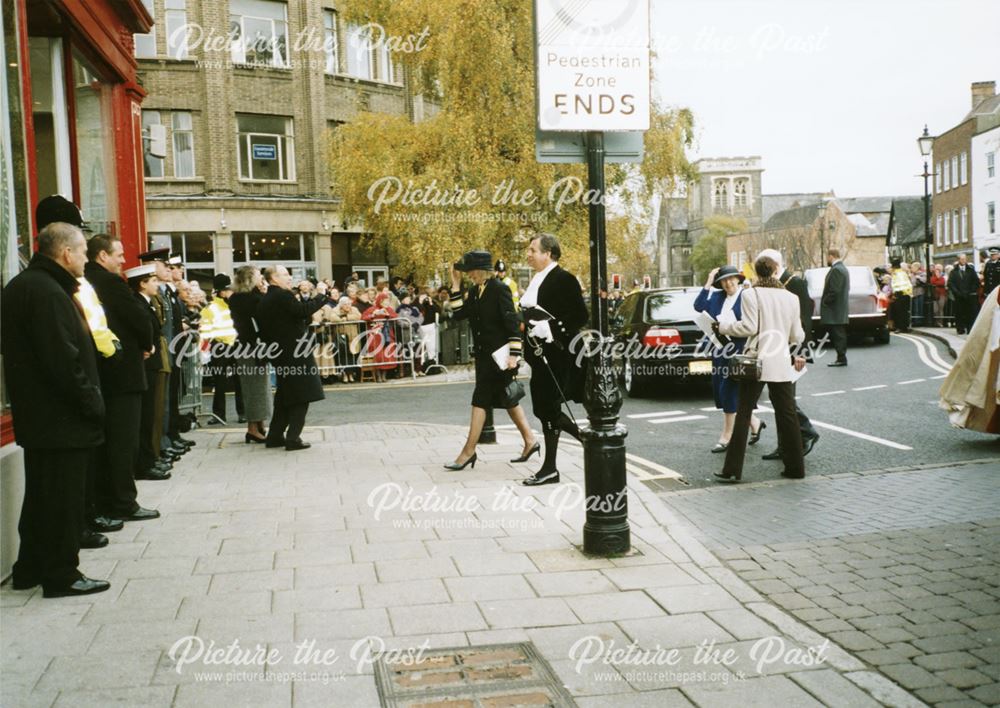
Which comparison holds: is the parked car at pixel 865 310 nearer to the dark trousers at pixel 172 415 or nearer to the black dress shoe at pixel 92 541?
the dark trousers at pixel 172 415

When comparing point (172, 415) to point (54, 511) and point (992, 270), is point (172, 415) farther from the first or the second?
point (992, 270)

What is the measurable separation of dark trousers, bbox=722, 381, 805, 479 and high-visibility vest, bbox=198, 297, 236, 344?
7280mm

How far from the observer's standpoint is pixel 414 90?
22.8 meters

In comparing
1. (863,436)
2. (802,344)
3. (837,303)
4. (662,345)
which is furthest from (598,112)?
(837,303)

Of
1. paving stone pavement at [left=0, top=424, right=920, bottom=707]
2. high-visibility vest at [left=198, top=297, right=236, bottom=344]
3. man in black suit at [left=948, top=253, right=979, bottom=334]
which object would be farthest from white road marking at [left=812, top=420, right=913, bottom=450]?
man in black suit at [left=948, top=253, right=979, bottom=334]

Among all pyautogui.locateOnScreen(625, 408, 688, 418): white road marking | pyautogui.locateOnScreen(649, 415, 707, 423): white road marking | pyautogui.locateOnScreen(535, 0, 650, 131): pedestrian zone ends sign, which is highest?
pyautogui.locateOnScreen(535, 0, 650, 131): pedestrian zone ends sign

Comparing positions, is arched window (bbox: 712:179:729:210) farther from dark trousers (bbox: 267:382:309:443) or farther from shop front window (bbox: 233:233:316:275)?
dark trousers (bbox: 267:382:309:443)

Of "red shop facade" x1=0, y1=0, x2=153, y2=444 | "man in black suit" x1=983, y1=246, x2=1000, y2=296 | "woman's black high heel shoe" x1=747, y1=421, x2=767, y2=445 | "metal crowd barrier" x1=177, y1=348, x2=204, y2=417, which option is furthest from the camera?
"man in black suit" x1=983, y1=246, x2=1000, y2=296

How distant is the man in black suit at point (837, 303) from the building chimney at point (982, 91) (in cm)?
5205

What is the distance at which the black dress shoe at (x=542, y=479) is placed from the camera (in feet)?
24.8

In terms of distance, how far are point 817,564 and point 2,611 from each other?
15.1ft

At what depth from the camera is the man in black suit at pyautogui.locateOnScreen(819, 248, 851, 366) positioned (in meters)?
16.0

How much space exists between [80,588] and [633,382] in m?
9.77

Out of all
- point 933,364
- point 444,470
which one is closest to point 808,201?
point 933,364
